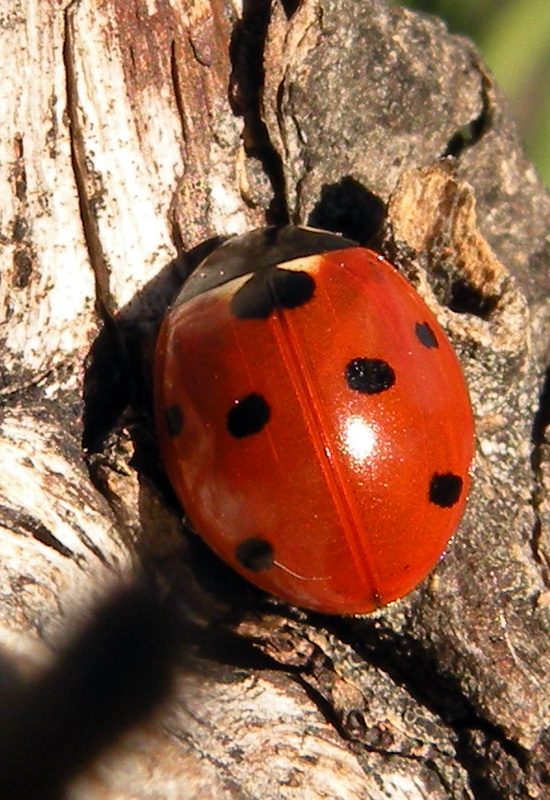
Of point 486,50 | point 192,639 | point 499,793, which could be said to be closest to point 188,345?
point 192,639

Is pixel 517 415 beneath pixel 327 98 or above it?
beneath

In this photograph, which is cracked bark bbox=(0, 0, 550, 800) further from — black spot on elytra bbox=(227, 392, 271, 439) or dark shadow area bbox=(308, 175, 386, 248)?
black spot on elytra bbox=(227, 392, 271, 439)

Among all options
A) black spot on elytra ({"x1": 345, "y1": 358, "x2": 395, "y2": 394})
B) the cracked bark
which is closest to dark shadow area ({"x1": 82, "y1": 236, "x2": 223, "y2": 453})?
the cracked bark

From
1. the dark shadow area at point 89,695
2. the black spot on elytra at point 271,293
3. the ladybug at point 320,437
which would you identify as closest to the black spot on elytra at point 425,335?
the ladybug at point 320,437

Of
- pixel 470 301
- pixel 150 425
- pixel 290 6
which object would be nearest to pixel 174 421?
pixel 150 425

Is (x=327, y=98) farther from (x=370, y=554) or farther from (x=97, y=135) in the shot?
(x=370, y=554)

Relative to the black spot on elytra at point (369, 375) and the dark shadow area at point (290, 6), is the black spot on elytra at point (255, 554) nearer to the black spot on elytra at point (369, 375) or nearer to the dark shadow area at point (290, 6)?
the black spot on elytra at point (369, 375)
